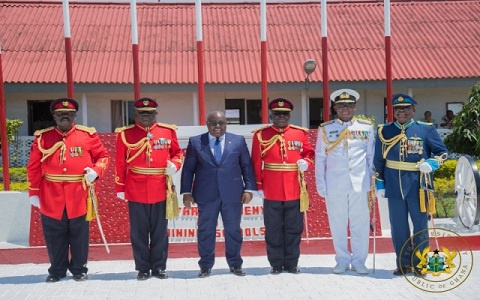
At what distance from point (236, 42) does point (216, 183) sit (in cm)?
1026

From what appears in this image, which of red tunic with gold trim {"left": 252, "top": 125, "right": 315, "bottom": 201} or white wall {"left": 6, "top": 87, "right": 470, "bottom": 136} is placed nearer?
red tunic with gold trim {"left": 252, "top": 125, "right": 315, "bottom": 201}

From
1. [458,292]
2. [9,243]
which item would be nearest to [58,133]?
[9,243]

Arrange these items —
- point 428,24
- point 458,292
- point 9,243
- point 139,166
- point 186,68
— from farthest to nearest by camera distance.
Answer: point 428,24, point 186,68, point 9,243, point 139,166, point 458,292

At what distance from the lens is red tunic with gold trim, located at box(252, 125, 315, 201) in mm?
5070

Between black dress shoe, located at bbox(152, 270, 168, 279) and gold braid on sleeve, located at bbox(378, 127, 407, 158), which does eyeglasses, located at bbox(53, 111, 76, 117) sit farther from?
gold braid on sleeve, located at bbox(378, 127, 407, 158)

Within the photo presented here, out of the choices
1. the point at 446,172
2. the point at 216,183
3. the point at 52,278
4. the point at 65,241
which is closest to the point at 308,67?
the point at 446,172

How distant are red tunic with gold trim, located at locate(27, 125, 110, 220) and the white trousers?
2.11 m

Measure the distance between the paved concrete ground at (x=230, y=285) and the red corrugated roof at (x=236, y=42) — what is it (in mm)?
8553

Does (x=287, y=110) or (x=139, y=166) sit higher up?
(x=287, y=110)

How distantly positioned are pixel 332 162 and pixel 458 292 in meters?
1.49

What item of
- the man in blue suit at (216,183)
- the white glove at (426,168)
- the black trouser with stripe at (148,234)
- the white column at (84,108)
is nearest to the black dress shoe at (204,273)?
the man in blue suit at (216,183)

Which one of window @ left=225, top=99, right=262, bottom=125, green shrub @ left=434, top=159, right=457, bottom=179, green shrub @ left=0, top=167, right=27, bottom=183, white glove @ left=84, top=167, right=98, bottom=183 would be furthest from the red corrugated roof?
white glove @ left=84, top=167, right=98, bottom=183

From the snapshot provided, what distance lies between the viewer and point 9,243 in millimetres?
6277

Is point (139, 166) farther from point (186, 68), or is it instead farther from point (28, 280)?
point (186, 68)
